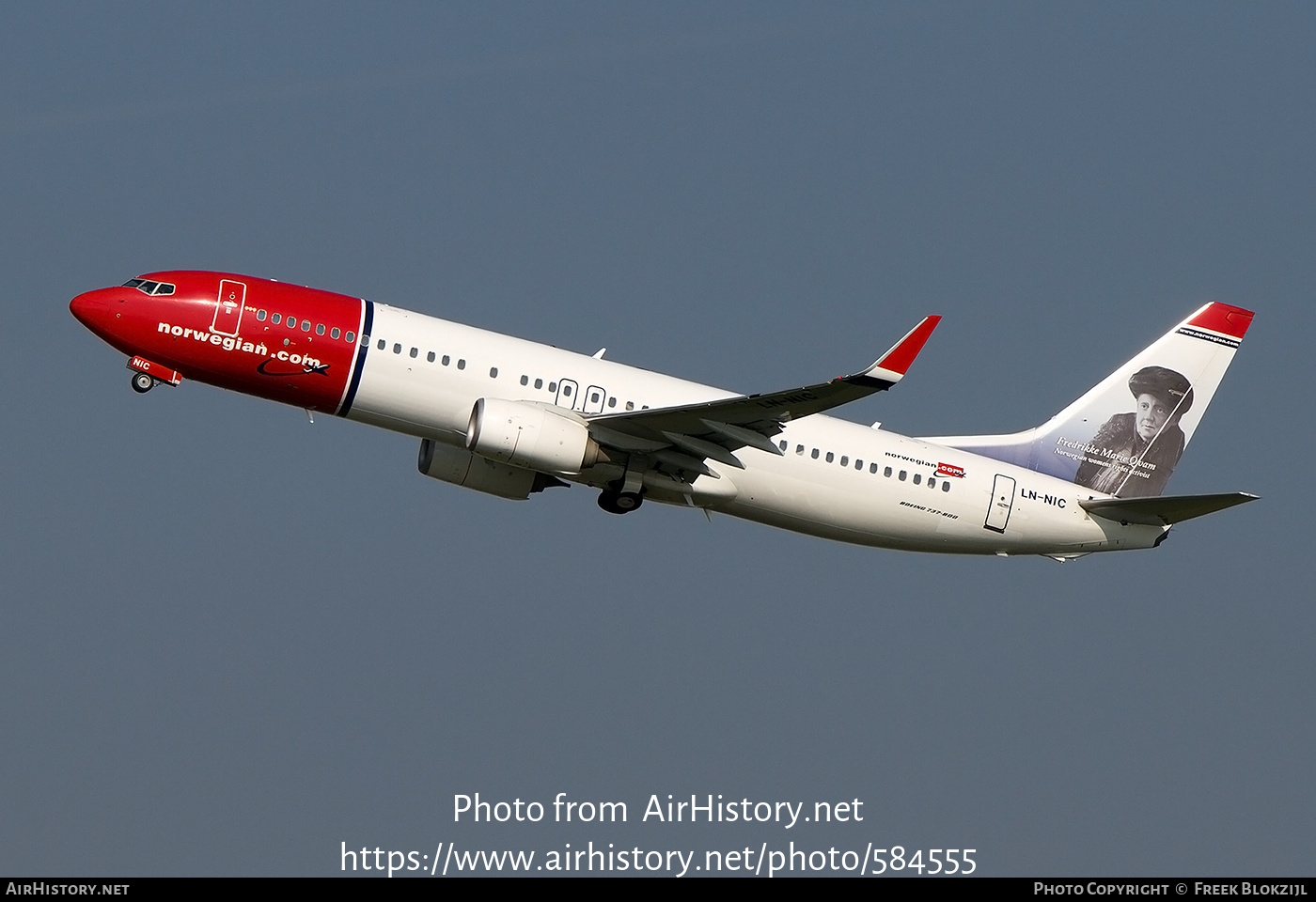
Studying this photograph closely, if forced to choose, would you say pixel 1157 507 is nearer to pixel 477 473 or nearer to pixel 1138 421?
pixel 1138 421

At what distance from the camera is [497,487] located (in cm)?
4641

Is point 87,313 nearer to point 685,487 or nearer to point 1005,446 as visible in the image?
point 685,487

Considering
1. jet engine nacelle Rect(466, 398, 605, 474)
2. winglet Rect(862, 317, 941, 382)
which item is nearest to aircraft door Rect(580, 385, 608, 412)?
jet engine nacelle Rect(466, 398, 605, 474)

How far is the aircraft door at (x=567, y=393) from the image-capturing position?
43438mm

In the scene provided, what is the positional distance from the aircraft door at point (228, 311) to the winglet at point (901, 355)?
14.8 meters

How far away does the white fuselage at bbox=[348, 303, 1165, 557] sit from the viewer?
42.7m

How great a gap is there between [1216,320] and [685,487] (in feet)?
57.6

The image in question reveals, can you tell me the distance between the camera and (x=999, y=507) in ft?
154

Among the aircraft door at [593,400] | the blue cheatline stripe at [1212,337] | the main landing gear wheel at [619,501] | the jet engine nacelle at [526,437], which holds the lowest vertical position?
the main landing gear wheel at [619,501]

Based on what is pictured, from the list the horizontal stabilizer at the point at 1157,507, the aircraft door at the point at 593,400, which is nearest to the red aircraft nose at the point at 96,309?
the aircraft door at the point at 593,400

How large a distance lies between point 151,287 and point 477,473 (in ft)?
30.4

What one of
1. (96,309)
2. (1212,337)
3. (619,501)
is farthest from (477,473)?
(1212,337)

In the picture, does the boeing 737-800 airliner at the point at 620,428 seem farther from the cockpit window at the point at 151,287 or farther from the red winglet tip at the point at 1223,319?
the red winglet tip at the point at 1223,319

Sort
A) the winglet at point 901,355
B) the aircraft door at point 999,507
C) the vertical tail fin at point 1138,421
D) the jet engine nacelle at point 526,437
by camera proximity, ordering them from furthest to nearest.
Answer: the vertical tail fin at point 1138,421
the aircraft door at point 999,507
the jet engine nacelle at point 526,437
the winglet at point 901,355
